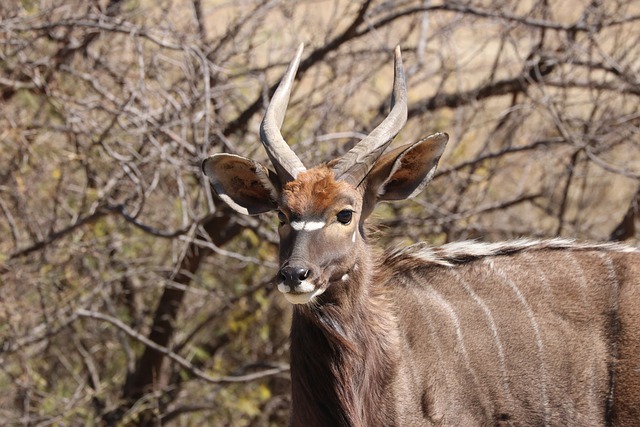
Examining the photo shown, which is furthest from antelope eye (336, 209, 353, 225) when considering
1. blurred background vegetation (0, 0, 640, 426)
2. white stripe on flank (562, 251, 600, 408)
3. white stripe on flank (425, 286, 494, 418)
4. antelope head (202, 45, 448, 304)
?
blurred background vegetation (0, 0, 640, 426)

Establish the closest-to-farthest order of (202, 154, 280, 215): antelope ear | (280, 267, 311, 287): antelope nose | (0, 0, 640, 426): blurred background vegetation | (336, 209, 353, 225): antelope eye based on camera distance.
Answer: (280, 267, 311, 287): antelope nose
(336, 209, 353, 225): antelope eye
(202, 154, 280, 215): antelope ear
(0, 0, 640, 426): blurred background vegetation

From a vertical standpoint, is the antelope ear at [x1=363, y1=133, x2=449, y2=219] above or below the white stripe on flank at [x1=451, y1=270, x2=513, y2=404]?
above

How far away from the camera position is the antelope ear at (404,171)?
10.8ft

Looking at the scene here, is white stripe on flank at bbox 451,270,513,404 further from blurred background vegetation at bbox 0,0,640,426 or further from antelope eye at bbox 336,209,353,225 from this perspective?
blurred background vegetation at bbox 0,0,640,426

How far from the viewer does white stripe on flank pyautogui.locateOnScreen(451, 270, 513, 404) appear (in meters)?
3.38

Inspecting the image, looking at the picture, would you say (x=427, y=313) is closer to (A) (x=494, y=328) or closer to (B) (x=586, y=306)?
(A) (x=494, y=328)

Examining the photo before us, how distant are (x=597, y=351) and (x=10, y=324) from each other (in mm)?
2720

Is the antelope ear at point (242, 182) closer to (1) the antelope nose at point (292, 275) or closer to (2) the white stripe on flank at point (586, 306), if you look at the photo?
(1) the antelope nose at point (292, 275)

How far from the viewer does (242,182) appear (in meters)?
3.37

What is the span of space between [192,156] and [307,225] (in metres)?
1.89

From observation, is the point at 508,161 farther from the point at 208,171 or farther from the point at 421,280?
the point at 208,171

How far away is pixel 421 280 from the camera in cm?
360

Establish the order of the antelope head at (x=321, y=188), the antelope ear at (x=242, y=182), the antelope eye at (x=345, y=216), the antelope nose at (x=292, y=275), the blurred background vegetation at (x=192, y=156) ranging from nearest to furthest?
the antelope nose at (x=292, y=275) → the antelope head at (x=321, y=188) → the antelope eye at (x=345, y=216) → the antelope ear at (x=242, y=182) → the blurred background vegetation at (x=192, y=156)

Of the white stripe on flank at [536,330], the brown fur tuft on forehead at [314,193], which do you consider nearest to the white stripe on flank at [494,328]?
the white stripe on flank at [536,330]
